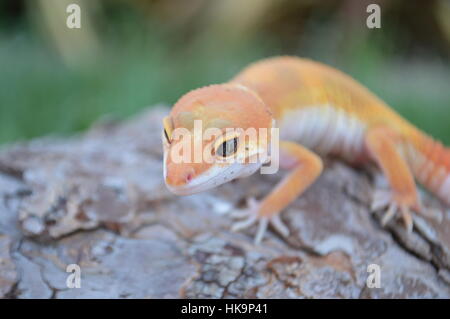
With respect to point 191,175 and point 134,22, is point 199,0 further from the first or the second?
point 191,175

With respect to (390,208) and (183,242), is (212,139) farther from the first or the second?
(390,208)

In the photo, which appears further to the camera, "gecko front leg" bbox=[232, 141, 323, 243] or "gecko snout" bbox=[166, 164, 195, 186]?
"gecko front leg" bbox=[232, 141, 323, 243]

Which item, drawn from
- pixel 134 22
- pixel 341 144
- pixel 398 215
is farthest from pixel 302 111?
pixel 134 22

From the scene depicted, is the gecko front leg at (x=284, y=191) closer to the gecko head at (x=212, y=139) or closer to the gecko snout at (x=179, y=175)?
the gecko head at (x=212, y=139)

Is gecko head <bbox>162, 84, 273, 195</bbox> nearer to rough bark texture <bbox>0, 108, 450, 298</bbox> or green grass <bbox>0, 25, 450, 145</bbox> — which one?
rough bark texture <bbox>0, 108, 450, 298</bbox>

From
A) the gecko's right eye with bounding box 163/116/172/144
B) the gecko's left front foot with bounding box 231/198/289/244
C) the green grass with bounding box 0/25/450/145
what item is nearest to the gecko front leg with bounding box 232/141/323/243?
the gecko's left front foot with bounding box 231/198/289/244

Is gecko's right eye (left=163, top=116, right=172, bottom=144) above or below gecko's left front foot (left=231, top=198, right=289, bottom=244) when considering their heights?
above
